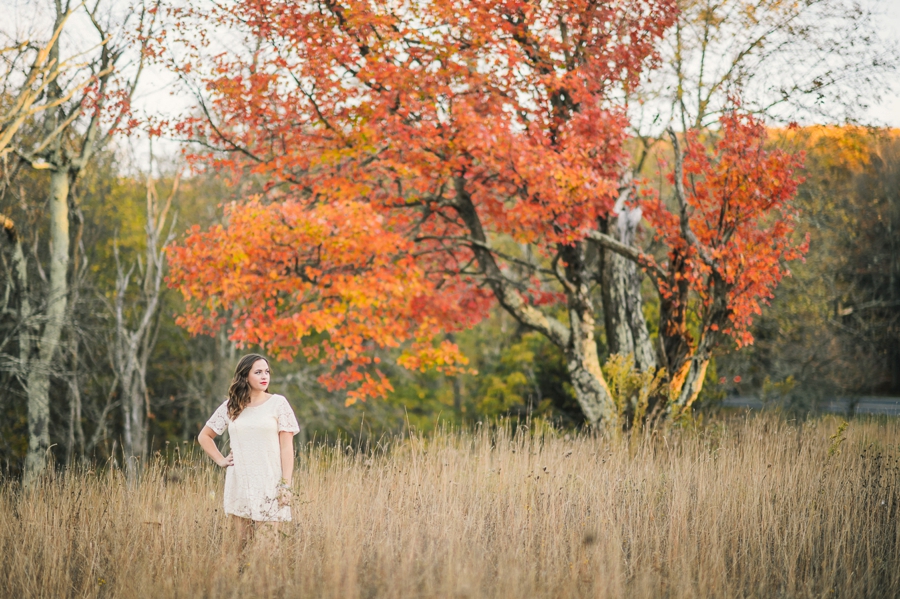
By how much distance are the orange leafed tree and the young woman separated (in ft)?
12.1

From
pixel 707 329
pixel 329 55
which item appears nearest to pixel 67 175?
pixel 329 55

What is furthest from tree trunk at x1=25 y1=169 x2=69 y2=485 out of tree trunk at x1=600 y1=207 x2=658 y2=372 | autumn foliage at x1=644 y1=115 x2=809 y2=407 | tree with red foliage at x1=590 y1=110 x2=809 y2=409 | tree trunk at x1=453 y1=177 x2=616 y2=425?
autumn foliage at x1=644 y1=115 x2=809 y2=407

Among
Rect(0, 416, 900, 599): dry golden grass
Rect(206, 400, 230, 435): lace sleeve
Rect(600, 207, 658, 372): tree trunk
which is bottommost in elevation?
Rect(0, 416, 900, 599): dry golden grass

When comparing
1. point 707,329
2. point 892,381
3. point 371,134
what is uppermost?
point 371,134

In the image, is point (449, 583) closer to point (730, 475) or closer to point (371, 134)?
point (730, 475)

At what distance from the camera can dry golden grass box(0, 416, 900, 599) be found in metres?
3.98

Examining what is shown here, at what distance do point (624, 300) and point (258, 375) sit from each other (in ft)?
19.9

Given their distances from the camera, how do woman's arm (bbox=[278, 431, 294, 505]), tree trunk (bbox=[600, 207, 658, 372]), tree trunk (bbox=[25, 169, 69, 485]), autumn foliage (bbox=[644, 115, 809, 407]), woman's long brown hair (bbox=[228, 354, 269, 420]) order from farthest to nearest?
tree trunk (bbox=[25, 169, 69, 485])
tree trunk (bbox=[600, 207, 658, 372])
autumn foliage (bbox=[644, 115, 809, 407])
woman's long brown hair (bbox=[228, 354, 269, 420])
woman's arm (bbox=[278, 431, 294, 505])

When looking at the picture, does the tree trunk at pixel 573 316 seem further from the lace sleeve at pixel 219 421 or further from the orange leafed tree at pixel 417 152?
the lace sleeve at pixel 219 421

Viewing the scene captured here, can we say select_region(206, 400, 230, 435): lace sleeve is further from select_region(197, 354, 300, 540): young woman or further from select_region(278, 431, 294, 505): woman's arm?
select_region(278, 431, 294, 505): woman's arm

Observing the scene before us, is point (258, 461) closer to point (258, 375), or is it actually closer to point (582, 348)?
point (258, 375)

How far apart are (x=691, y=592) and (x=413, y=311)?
5.79 m

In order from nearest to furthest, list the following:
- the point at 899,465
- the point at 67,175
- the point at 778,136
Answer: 1. the point at 899,465
2. the point at 778,136
3. the point at 67,175

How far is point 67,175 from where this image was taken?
10.8 m
